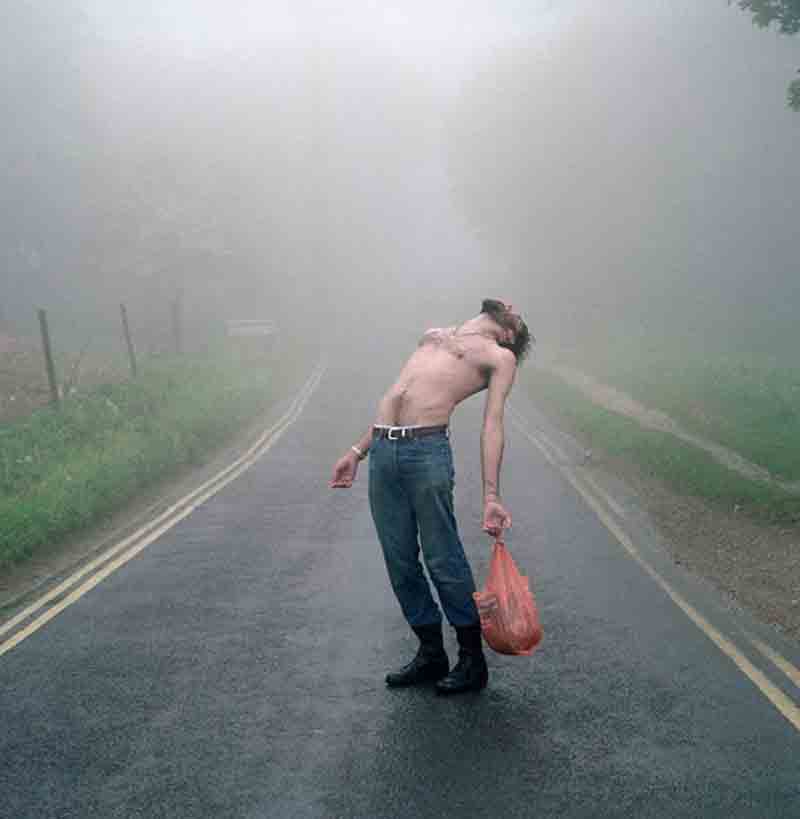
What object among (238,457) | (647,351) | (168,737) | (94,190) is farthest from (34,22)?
(168,737)

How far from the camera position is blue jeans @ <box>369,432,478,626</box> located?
5.18 m

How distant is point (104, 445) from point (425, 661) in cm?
898

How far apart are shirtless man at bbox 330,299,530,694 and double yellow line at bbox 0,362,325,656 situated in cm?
262

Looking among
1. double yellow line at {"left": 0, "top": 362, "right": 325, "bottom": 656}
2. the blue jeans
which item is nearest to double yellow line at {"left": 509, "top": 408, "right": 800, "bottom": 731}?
the blue jeans

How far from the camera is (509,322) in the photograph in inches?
212

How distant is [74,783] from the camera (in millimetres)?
4328

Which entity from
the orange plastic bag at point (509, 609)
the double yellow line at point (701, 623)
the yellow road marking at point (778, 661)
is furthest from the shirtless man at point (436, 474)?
the yellow road marking at point (778, 661)

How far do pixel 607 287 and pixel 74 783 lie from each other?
124 feet

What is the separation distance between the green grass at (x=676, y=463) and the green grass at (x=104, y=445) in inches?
240

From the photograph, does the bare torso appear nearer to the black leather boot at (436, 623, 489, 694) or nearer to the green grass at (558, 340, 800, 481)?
the black leather boot at (436, 623, 489, 694)

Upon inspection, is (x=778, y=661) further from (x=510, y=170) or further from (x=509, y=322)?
(x=510, y=170)

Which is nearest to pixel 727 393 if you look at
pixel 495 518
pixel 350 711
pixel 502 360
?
pixel 502 360

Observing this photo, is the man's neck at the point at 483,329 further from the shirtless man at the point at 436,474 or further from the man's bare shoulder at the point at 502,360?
the man's bare shoulder at the point at 502,360

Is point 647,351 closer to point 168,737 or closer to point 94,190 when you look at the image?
point 94,190
